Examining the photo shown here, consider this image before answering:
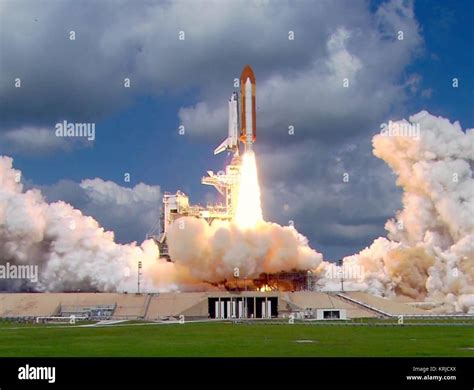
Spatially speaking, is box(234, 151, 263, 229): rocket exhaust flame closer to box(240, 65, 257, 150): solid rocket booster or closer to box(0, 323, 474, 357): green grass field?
box(240, 65, 257, 150): solid rocket booster

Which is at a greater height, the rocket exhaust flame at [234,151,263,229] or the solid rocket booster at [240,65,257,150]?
the solid rocket booster at [240,65,257,150]

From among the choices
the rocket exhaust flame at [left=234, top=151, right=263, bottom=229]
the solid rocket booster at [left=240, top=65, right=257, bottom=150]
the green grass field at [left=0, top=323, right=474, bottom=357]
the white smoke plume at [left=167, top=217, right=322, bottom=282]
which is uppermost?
the solid rocket booster at [left=240, top=65, right=257, bottom=150]

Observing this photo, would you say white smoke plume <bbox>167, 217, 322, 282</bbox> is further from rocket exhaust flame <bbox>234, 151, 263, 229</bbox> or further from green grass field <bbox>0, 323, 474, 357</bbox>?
green grass field <bbox>0, 323, 474, 357</bbox>

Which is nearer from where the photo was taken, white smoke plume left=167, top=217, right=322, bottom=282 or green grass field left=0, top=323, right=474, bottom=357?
green grass field left=0, top=323, right=474, bottom=357

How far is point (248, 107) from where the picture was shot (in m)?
106

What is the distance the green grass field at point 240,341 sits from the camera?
4944 cm

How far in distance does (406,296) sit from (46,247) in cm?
4723

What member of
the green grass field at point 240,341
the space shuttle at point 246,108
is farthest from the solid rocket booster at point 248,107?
the green grass field at point 240,341

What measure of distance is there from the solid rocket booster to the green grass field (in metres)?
35.5

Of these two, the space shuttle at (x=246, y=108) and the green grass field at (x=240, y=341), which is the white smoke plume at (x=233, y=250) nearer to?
the space shuttle at (x=246, y=108)

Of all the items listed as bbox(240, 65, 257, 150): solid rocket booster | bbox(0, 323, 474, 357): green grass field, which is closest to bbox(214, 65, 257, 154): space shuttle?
bbox(240, 65, 257, 150): solid rocket booster

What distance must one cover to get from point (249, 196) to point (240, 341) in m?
50.6

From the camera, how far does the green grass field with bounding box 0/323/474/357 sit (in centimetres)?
4944

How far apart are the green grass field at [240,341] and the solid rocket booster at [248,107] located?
117ft
